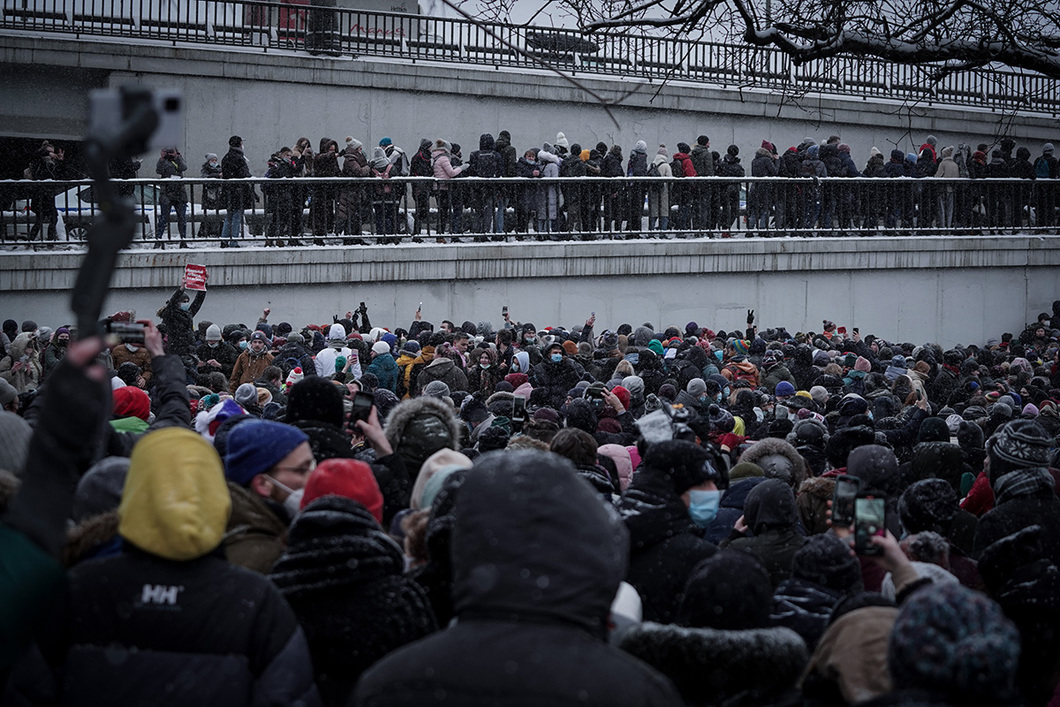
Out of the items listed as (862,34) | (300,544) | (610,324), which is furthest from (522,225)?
(300,544)

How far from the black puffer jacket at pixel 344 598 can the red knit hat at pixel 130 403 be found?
3680mm

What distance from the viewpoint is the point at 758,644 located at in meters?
3.59

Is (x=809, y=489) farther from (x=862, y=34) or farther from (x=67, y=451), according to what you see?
(x=67, y=451)

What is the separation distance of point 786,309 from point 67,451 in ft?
67.3

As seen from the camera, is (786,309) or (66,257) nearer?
(66,257)

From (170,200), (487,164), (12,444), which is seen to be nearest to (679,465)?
(12,444)

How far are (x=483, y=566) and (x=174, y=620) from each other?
1.02 metres

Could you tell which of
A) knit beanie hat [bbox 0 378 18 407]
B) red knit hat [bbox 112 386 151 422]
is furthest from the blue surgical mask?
knit beanie hat [bbox 0 378 18 407]

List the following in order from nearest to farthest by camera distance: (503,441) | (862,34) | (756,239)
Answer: (503,441) < (862,34) < (756,239)

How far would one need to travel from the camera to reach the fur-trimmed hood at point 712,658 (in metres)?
3.55

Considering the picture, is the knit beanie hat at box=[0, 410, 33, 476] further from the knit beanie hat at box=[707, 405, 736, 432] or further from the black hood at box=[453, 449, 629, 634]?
the knit beanie hat at box=[707, 405, 736, 432]

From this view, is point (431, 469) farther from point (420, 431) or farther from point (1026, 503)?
point (1026, 503)

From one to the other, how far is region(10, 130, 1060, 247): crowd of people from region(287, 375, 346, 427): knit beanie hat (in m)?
12.9

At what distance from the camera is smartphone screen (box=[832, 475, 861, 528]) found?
477cm
